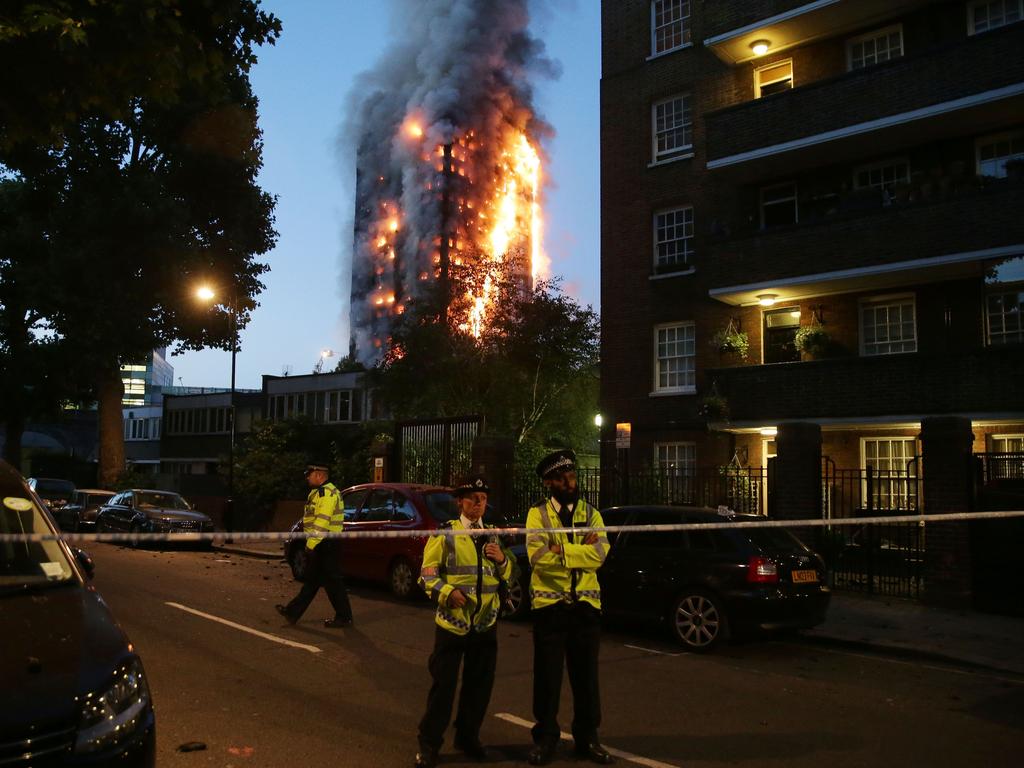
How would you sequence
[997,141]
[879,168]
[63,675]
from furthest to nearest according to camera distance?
1. [879,168]
2. [997,141]
3. [63,675]

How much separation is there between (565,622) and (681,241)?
18.8m

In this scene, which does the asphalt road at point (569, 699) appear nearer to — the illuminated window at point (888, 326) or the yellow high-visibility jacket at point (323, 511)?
the yellow high-visibility jacket at point (323, 511)

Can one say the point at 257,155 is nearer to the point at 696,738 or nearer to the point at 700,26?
the point at 700,26

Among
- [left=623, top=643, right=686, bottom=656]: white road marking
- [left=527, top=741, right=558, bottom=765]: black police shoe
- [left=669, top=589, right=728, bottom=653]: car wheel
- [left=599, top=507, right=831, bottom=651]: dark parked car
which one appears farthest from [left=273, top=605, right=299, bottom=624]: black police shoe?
[left=527, top=741, right=558, bottom=765]: black police shoe

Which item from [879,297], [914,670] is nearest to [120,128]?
[879,297]

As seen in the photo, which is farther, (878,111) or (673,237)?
(673,237)

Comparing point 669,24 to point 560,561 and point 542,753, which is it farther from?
point 542,753

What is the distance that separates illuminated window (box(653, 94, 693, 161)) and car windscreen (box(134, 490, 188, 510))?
609 inches

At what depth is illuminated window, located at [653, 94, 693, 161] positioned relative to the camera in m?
23.4

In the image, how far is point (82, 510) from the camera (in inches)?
995

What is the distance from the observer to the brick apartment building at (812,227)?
57.8 feet

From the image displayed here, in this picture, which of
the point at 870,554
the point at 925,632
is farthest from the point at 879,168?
the point at 925,632

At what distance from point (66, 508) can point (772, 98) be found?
22884mm

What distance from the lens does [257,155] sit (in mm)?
34188
